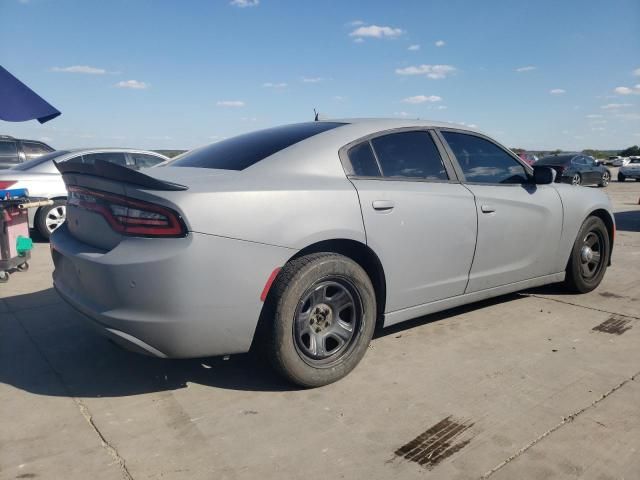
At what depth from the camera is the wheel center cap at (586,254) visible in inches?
181

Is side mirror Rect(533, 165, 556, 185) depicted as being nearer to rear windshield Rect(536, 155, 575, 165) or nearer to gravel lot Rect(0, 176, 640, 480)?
gravel lot Rect(0, 176, 640, 480)

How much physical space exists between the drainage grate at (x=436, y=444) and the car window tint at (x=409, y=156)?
1.53m

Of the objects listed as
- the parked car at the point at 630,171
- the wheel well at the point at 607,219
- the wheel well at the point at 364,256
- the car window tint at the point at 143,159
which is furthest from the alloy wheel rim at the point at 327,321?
the parked car at the point at 630,171

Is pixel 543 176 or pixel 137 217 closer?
pixel 137 217

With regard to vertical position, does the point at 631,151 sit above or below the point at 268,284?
above

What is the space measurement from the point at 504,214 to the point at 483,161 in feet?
1.48

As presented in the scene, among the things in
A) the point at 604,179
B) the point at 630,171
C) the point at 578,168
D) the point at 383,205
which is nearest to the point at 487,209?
the point at 383,205

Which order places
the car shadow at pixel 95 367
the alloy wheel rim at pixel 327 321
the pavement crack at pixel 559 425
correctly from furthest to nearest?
the car shadow at pixel 95 367 → the alloy wheel rim at pixel 327 321 → the pavement crack at pixel 559 425

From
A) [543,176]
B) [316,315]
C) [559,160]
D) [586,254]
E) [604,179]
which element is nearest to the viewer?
[316,315]

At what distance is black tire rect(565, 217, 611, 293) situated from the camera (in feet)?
14.8

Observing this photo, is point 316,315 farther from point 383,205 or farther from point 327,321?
point 383,205

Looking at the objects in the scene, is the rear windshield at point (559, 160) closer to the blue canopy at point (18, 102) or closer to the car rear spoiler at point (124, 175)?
the blue canopy at point (18, 102)

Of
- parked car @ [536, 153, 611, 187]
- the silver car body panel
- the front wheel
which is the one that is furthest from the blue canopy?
the front wheel

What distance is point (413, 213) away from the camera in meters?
3.17
